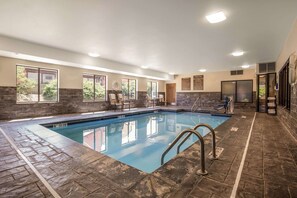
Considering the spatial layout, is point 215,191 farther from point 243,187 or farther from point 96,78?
point 96,78

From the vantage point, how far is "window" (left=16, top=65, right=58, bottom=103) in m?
6.01

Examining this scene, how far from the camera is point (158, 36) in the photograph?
14.5ft

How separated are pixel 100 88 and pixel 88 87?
693 millimetres

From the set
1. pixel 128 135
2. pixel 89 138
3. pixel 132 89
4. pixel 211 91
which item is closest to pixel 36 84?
pixel 89 138

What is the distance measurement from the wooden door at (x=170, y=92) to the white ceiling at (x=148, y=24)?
24.9 ft

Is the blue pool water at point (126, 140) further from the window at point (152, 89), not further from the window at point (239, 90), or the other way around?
the window at point (239, 90)

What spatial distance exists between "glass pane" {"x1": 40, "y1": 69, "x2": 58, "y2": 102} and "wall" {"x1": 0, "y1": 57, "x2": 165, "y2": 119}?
214 mm

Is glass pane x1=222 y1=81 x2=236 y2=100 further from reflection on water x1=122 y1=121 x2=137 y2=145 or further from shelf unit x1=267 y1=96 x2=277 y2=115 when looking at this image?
reflection on water x1=122 y1=121 x2=137 y2=145

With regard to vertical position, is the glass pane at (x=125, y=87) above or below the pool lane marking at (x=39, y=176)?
above

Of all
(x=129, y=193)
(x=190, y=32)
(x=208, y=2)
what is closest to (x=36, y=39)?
(x=190, y=32)

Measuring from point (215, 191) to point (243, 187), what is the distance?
313 millimetres

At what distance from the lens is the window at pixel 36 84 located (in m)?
6.01

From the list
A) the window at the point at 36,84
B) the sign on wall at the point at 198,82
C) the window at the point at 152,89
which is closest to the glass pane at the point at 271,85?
the sign on wall at the point at 198,82

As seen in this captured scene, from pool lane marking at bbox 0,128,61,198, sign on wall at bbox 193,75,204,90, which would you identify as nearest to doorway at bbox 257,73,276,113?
sign on wall at bbox 193,75,204,90
